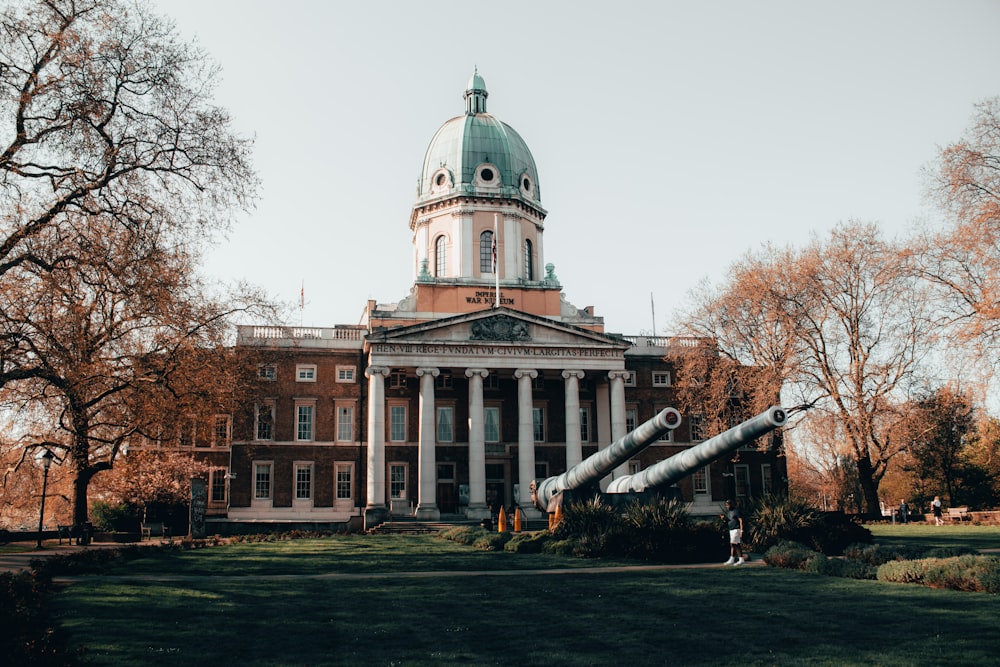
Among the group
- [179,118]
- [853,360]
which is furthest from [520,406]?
[179,118]

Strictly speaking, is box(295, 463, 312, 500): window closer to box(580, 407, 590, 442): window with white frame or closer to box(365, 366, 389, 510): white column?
box(365, 366, 389, 510): white column

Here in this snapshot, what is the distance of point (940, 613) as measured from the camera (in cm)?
1291

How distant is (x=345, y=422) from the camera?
178 ft

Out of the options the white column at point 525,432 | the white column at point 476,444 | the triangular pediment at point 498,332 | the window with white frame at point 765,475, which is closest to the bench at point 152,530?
the triangular pediment at point 498,332

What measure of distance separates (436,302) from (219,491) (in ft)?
56.1

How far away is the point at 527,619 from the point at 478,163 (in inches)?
1939

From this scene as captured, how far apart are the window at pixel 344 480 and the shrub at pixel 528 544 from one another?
90.0 feet

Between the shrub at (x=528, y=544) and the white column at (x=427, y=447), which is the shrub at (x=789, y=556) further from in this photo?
the white column at (x=427, y=447)

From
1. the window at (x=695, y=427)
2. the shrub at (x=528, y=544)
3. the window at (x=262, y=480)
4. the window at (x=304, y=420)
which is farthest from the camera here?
the window at (x=695, y=427)

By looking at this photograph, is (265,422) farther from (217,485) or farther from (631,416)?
(631,416)

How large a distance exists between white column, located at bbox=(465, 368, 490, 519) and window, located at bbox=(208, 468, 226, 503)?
14.8 meters

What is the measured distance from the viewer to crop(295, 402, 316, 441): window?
53719 millimetres

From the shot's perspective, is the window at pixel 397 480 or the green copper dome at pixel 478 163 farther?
the green copper dome at pixel 478 163

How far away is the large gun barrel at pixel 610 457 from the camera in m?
21.7
